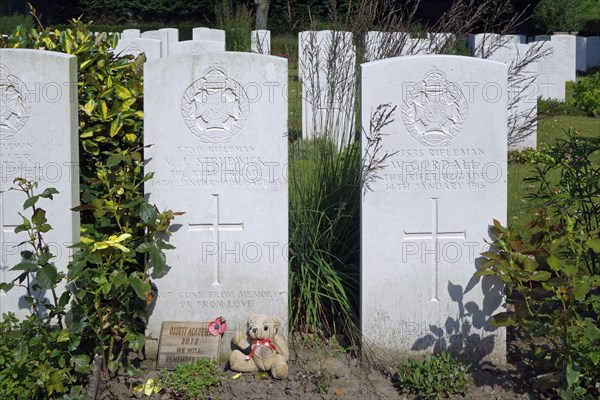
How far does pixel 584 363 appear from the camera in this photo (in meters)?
4.24

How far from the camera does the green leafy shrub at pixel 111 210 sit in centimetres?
449

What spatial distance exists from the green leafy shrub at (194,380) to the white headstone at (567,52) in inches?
427

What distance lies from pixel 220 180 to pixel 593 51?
2175 centimetres

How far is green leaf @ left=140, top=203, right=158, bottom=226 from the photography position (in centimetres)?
458

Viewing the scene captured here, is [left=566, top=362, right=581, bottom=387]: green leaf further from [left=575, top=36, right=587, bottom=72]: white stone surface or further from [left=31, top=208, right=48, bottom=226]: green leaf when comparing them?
[left=575, top=36, right=587, bottom=72]: white stone surface

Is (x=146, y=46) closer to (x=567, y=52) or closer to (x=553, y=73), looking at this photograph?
(x=553, y=73)

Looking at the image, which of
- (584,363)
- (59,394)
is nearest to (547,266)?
(584,363)

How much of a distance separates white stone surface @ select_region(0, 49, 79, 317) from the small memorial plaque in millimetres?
695

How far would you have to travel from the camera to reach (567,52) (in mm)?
15766

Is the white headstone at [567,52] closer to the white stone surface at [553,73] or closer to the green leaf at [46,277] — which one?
the white stone surface at [553,73]

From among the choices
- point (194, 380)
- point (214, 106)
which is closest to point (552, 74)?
point (214, 106)

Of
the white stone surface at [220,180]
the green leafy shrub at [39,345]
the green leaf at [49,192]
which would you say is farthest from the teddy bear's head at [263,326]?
the green leaf at [49,192]

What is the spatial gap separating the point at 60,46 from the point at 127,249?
1654mm

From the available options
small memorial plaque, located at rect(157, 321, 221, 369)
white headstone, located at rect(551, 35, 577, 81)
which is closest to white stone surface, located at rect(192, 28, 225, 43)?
white headstone, located at rect(551, 35, 577, 81)
